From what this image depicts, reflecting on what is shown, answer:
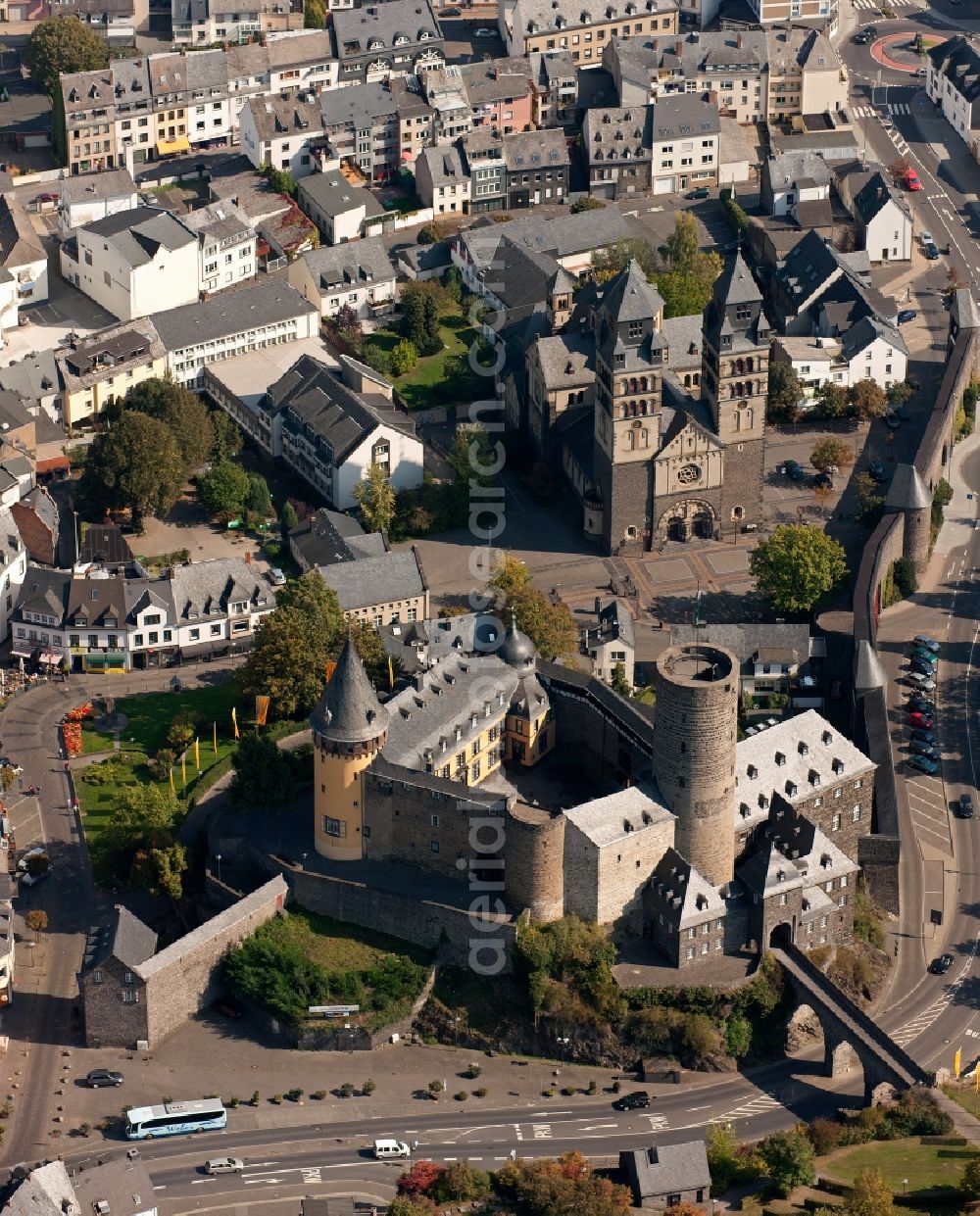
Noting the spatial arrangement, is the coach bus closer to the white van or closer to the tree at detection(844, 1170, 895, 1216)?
the white van

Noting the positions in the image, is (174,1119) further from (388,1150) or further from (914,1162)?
(914,1162)

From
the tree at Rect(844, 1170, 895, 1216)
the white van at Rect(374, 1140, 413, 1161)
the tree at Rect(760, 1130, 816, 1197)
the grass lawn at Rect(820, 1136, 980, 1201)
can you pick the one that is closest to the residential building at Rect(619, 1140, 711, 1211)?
the tree at Rect(760, 1130, 816, 1197)

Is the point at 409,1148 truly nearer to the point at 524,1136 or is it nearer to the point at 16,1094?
the point at 524,1136

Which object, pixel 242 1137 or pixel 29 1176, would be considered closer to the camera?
pixel 29 1176

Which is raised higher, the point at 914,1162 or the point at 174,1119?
the point at 174,1119

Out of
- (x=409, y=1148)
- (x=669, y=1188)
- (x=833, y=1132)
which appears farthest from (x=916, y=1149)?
(x=409, y=1148)

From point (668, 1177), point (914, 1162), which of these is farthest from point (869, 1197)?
point (668, 1177)

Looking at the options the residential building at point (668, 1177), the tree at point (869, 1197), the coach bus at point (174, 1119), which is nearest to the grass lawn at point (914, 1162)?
the tree at point (869, 1197)
